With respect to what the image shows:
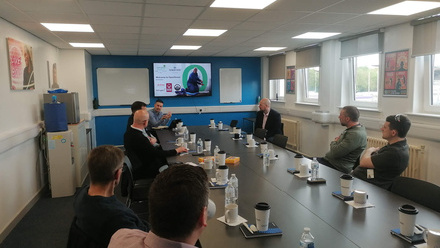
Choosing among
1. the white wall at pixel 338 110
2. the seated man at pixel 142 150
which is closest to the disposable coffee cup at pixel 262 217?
the seated man at pixel 142 150

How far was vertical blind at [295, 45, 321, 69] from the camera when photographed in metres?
6.84

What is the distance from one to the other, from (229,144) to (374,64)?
3.08m

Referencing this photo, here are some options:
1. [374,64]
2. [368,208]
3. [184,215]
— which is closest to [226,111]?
[374,64]

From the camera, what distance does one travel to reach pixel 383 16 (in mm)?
4273

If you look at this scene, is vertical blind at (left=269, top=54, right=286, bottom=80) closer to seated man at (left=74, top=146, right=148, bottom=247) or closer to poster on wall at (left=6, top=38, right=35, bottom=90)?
poster on wall at (left=6, top=38, right=35, bottom=90)

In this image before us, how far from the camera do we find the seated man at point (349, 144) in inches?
150

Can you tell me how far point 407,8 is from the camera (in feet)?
12.8

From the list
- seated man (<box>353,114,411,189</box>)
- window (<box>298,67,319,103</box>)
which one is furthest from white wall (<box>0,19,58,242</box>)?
window (<box>298,67,319,103</box>)

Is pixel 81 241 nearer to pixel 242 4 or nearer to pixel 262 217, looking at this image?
pixel 262 217

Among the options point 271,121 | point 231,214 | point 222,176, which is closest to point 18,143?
point 222,176

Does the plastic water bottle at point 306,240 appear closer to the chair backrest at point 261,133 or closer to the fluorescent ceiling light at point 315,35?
the chair backrest at point 261,133

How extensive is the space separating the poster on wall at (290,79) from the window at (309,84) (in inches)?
7.5

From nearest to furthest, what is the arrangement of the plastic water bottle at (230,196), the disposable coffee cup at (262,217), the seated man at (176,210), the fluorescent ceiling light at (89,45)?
the seated man at (176,210), the disposable coffee cup at (262,217), the plastic water bottle at (230,196), the fluorescent ceiling light at (89,45)

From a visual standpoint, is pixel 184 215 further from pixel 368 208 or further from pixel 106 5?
pixel 106 5
